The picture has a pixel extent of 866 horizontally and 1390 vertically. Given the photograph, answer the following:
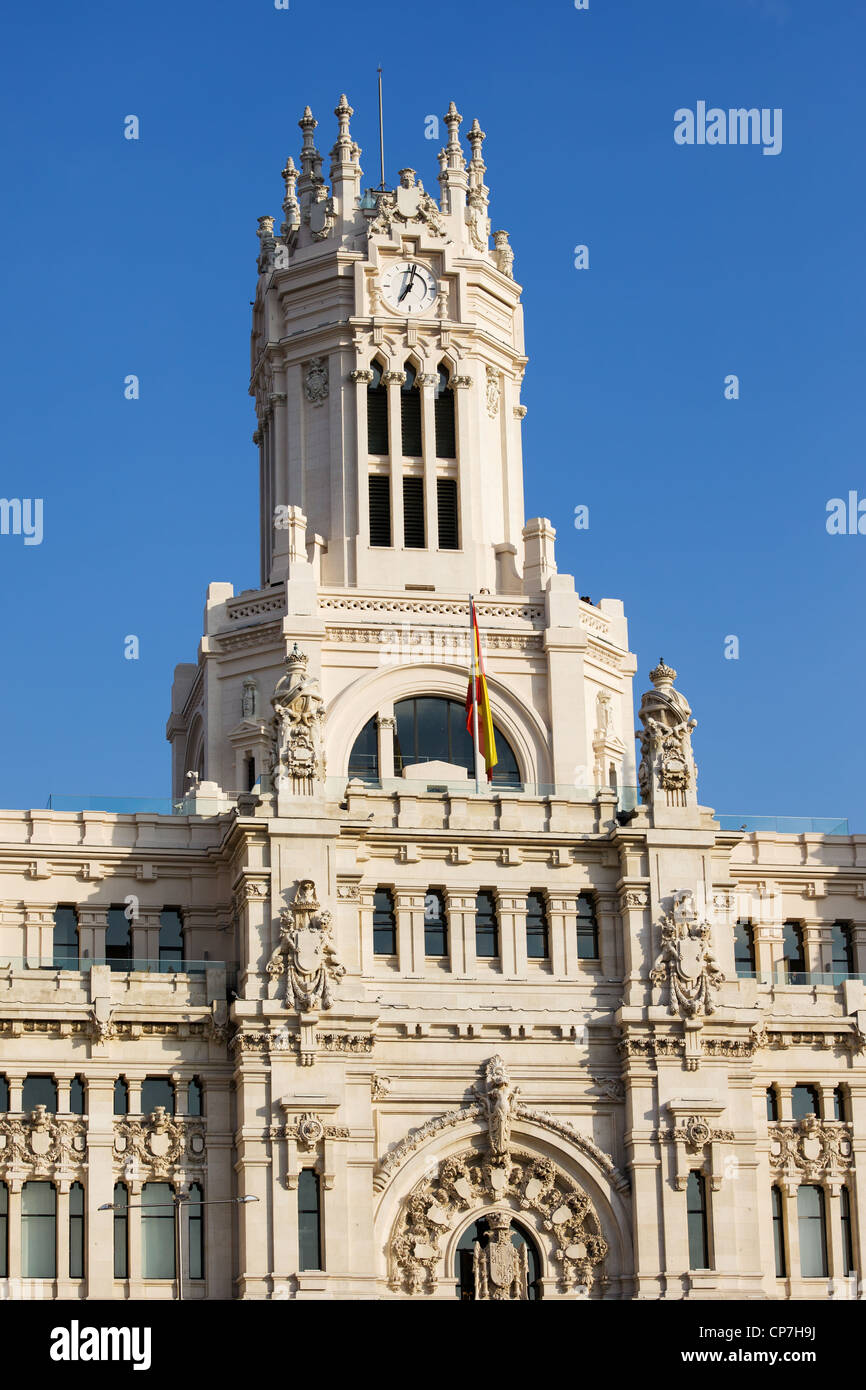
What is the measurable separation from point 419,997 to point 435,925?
2712mm

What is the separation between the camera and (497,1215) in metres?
86.2

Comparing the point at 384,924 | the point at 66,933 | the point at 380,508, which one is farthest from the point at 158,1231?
the point at 380,508

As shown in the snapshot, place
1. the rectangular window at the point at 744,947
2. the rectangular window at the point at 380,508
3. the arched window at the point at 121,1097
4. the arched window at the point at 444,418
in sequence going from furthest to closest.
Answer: the arched window at the point at 444,418 → the rectangular window at the point at 380,508 → the rectangular window at the point at 744,947 → the arched window at the point at 121,1097

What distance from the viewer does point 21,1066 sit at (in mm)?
84438

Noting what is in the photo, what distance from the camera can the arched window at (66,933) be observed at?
90188mm

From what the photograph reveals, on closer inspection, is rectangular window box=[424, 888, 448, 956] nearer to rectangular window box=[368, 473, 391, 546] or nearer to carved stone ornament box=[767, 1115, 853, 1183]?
carved stone ornament box=[767, 1115, 853, 1183]

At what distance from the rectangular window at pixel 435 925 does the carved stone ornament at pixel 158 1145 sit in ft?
31.8

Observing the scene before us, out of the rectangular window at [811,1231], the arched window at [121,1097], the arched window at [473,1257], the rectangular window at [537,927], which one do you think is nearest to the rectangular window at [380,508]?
the rectangular window at [537,927]

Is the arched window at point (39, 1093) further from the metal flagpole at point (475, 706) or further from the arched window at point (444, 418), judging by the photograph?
the arched window at point (444, 418)

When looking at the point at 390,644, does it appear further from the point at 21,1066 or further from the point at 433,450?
the point at 21,1066

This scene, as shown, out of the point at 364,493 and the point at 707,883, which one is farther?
the point at 364,493

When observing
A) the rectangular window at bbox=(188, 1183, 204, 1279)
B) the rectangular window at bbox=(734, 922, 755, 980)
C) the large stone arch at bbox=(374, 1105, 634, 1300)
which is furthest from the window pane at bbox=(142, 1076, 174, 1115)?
the rectangular window at bbox=(734, 922, 755, 980)
